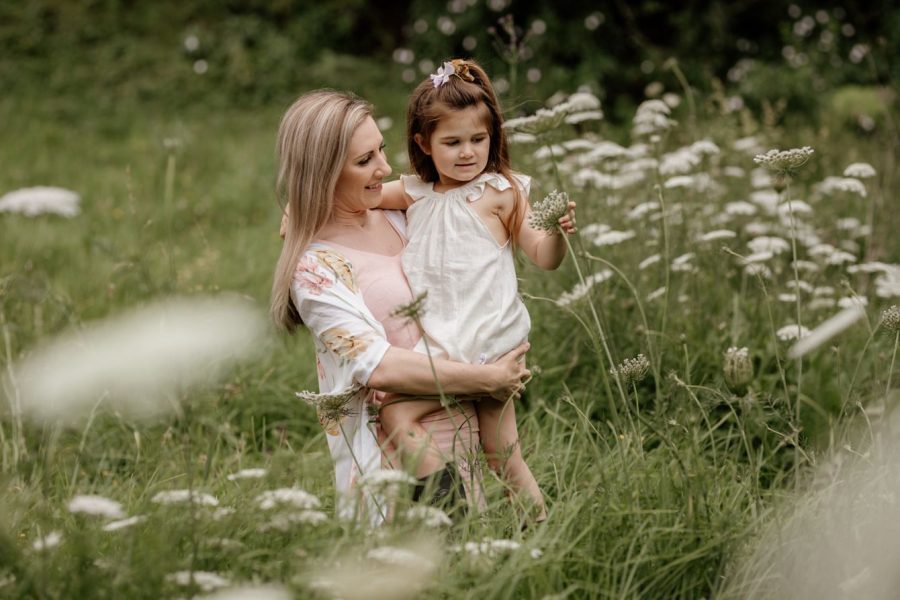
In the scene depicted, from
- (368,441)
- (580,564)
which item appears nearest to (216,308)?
(368,441)

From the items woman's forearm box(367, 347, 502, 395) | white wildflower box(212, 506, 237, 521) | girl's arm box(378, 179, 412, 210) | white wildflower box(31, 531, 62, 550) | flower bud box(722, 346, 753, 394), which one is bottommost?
white wildflower box(212, 506, 237, 521)

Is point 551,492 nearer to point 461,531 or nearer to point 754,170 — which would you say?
point 461,531

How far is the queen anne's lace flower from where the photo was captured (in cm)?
211

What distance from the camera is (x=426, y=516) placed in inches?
73.5

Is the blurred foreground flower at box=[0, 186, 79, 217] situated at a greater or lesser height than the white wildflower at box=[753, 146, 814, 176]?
greater

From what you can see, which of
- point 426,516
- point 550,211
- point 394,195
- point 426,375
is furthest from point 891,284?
point 426,516

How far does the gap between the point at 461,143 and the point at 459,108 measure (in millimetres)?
81

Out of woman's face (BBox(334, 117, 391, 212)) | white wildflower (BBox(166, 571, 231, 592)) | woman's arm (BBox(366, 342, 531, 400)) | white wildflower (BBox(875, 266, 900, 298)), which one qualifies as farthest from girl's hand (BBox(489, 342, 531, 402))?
white wildflower (BBox(875, 266, 900, 298))

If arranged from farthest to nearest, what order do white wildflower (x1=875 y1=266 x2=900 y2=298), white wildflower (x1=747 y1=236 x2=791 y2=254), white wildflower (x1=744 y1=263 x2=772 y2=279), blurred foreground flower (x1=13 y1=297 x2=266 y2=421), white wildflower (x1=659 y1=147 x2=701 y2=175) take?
white wildflower (x1=659 y1=147 x2=701 y2=175)
white wildflower (x1=747 y1=236 x2=791 y2=254)
white wildflower (x1=875 y1=266 x2=900 y2=298)
white wildflower (x1=744 y1=263 x2=772 y2=279)
blurred foreground flower (x1=13 y1=297 x2=266 y2=421)

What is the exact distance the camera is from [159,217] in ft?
19.7

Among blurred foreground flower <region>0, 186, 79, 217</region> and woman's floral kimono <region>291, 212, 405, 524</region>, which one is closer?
blurred foreground flower <region>0, 186, 79, 217</region>

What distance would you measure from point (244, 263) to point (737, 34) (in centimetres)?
553

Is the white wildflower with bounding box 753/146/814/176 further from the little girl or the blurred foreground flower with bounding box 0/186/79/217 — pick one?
the blurred foreground flower with bounding box 0/186/79/217

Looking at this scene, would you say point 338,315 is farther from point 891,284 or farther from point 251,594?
point 891,284
